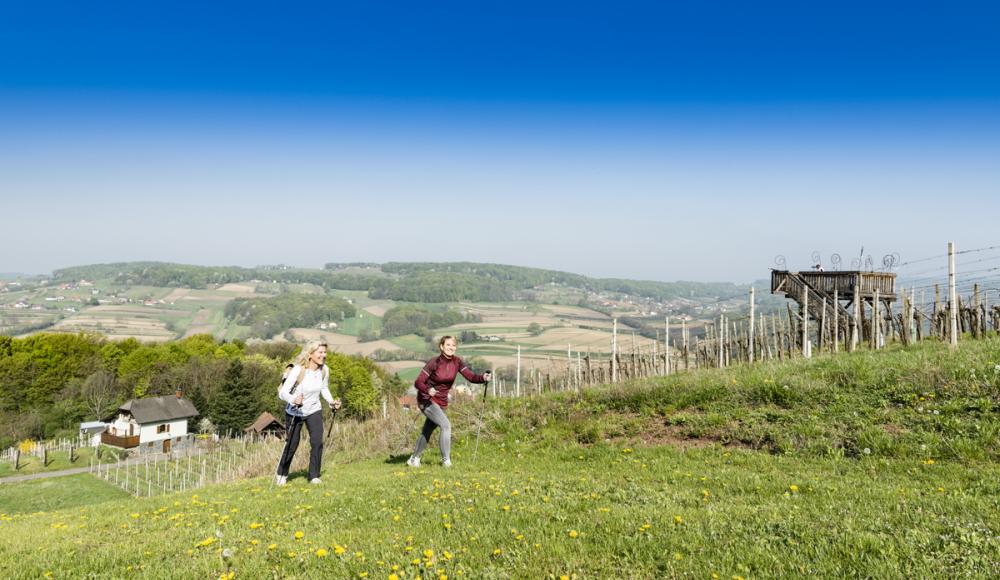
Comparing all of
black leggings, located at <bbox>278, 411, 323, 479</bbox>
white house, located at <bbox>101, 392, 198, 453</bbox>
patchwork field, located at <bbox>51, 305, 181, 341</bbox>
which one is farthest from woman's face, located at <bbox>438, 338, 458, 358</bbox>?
patchwork field, located at <bbox>51, 305, 181, 341</bbox>

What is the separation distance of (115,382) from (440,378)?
78.2 meters

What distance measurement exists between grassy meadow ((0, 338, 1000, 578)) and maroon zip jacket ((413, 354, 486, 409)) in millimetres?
1543

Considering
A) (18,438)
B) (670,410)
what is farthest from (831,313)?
(18,438)

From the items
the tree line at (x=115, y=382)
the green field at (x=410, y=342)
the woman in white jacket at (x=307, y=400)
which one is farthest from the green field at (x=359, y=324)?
the woman in white jacket at (x=307, y=400)

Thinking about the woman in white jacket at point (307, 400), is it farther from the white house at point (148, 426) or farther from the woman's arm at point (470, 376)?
the white house at point (148, 426)

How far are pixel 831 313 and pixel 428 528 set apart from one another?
3066cm

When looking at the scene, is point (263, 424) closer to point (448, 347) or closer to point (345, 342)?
point (448, 347)

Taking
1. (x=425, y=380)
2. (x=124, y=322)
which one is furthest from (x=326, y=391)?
(x=124, y=322)

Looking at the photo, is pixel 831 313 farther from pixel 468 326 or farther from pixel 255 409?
pixel 468 326

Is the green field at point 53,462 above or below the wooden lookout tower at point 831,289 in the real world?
below

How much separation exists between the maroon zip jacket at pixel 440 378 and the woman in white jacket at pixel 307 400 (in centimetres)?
187

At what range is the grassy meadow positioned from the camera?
204 inches

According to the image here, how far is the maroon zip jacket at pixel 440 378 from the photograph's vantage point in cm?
1163

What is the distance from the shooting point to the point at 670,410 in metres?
14.4
